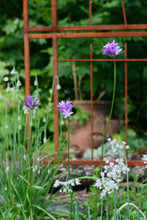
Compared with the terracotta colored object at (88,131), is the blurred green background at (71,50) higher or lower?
higher

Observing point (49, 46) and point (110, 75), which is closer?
point (110, 75)

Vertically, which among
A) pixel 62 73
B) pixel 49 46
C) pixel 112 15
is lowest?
pixel 62 73

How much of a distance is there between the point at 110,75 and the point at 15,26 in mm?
1546

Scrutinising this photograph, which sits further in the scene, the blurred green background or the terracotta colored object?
the blurred green background

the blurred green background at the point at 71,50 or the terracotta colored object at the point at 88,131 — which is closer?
the terracotta colored object at the point at 88,131

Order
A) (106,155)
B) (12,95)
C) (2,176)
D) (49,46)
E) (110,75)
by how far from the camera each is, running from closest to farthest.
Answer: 1. (2,176)
2. (106,155)
3. (12,95)
4. (110,75)
5. (49,46)

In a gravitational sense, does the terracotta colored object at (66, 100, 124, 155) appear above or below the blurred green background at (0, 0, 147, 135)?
below

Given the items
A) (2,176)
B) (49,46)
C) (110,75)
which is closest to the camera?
(2,176)

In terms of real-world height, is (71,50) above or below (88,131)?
above

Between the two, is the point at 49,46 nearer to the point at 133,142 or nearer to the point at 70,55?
the point at 70,55

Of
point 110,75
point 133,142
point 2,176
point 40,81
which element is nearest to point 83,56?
point 110,75

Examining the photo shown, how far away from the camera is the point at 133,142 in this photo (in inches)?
180

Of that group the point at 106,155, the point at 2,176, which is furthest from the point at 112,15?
the point at 2,176

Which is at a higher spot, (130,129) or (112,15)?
(112,15)
